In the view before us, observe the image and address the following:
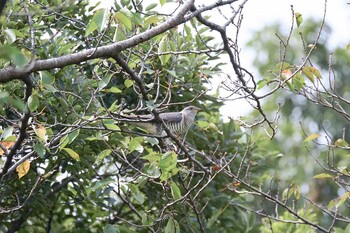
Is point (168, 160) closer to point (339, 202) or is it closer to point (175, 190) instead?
point (175, 190)

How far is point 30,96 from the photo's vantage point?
3389 millimetres

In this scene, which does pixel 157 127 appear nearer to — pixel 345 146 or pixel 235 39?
pixel 235 39

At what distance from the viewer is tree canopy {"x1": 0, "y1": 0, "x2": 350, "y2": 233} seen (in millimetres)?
3662

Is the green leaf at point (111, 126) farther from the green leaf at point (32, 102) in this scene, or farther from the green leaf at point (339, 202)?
the green leaf at point (339, 202)

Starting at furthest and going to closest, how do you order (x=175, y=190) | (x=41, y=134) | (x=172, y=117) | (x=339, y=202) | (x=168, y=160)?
(x=172, y=117), (x=339, y=202), (x=175, y=190), (x=168, y=160), (x=41, y=134)

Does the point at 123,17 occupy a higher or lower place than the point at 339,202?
higher

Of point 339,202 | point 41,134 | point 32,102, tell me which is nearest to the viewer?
point 32,102

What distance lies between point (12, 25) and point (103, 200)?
1416 millimetres

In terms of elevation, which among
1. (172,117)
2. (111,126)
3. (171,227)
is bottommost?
(171,227)

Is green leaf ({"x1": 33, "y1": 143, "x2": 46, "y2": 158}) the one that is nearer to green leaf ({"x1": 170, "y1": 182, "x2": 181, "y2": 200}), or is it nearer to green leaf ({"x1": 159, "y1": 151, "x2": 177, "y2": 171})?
green leaf ({"x1": 159, "y1": 151, "x2": 177, "y2": 171})

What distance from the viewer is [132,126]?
501 cm

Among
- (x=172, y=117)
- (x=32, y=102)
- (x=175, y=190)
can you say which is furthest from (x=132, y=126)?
(x=32, y=102)

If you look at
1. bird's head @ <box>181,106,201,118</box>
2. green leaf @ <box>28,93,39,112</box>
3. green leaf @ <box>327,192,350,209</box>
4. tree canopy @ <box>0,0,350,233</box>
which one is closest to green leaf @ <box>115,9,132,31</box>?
tree canopy @ <box>0,0,350,233</box>

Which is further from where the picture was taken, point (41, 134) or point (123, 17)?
point (41, 134)
